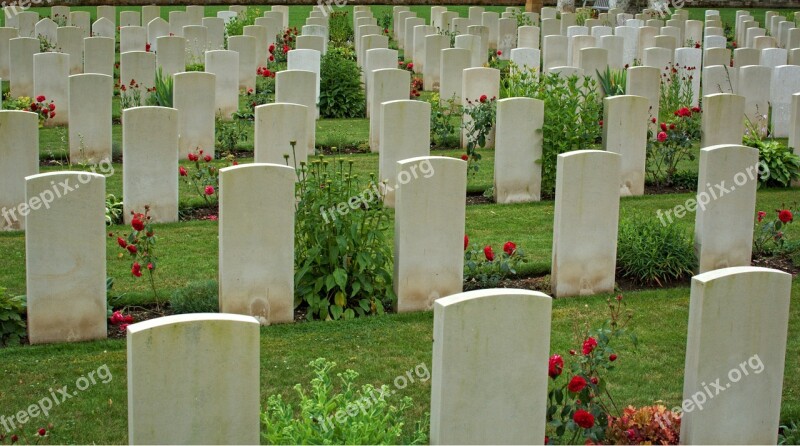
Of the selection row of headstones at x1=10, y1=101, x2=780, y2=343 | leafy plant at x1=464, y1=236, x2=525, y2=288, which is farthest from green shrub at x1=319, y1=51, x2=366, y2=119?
leafy plant at x1=464, y1=236, x2=525, y2=288

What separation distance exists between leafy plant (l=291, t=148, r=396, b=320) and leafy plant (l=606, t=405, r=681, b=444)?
6.94 feet

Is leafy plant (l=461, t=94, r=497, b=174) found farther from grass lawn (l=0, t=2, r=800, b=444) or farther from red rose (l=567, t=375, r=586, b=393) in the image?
→ red rose (l=567, t=375, r=586, b=393)

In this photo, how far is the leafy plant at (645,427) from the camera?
5078mm

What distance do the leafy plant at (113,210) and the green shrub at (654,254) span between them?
3.77 m

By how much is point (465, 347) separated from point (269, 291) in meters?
2.54

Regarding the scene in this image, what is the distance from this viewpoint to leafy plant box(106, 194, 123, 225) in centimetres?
863

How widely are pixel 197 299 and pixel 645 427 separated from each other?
2.90m

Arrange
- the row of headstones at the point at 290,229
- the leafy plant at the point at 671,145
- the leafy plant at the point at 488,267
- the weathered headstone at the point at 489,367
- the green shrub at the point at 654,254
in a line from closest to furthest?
the weathered headstone at the point at 489,367 < the row of headstones at the point at 290,229 < the leafy plant at the point at 488,267 < the green shrub at the point at 654,254 < the leafy plant at the point at 671,145

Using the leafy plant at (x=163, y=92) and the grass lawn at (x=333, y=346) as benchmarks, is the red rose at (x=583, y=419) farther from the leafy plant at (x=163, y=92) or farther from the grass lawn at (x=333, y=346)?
the leafy plant at (x=163, y=92)

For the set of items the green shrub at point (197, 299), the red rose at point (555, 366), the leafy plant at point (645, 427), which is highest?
the red rose at point (555, 366)

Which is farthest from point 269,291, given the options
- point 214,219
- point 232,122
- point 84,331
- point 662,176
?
point 232,122

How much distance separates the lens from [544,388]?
454cm

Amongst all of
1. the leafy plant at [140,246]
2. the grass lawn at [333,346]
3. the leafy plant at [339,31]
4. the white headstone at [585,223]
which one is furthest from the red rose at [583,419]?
the leafy plant at [339,31]

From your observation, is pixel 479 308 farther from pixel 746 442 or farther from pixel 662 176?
pixel 662 176
